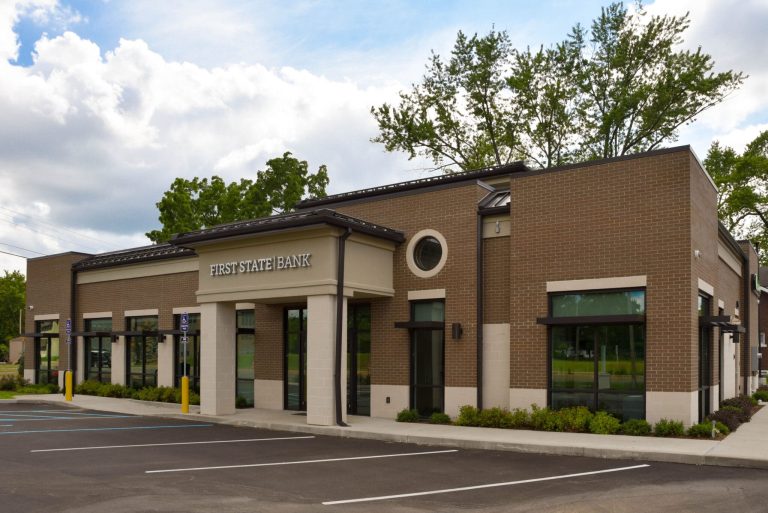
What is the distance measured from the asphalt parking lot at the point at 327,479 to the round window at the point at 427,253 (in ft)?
17.8

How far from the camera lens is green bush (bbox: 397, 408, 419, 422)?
61.6 ft

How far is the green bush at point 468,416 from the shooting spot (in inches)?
694

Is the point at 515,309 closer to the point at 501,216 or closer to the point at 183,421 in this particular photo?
the point at 501,216

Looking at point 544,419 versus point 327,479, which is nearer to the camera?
point 327,479

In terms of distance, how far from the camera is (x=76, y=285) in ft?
98.3

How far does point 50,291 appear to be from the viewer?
102ft

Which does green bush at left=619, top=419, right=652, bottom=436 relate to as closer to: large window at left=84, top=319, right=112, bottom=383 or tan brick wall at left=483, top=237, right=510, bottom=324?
tan brick wall at left=483, top=237, right=510, bottom=324

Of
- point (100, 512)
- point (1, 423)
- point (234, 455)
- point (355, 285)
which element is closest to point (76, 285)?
point (1, 423)

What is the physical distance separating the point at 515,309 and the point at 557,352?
4.66ft

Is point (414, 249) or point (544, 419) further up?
point (414, 249)

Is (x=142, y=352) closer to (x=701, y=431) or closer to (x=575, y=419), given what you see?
(x=575, y=419)

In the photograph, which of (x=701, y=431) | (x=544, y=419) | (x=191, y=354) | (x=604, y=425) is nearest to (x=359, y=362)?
(x=544, y=419)

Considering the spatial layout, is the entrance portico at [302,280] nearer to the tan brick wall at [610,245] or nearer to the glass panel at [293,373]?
the glass panel at [293,373]

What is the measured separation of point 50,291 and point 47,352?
265 centimetres
